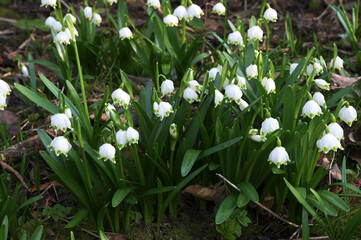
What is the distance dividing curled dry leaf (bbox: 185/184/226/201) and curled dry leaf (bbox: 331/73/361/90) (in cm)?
123

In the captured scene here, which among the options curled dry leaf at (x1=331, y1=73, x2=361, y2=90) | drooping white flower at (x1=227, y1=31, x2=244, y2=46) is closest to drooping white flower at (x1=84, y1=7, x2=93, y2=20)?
drooping white flower at (x1=227, y1=31, x2=244, y2=46)

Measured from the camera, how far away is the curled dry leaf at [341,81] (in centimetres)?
330

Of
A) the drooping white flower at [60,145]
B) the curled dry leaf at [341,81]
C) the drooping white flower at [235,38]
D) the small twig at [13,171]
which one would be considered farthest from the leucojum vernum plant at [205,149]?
the curled dry leaf at [341,81]

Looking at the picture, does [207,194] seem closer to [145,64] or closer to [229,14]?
[145,64]

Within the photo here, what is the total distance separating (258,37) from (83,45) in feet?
4.44

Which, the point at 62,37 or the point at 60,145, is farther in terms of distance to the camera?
the point at 62,37

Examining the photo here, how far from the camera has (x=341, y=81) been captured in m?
3.33

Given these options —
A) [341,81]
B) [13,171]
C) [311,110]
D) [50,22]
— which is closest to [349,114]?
[311,110]

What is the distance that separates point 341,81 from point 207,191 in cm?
140

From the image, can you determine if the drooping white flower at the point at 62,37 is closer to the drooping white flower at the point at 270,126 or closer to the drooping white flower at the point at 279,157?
the drooping white flower at the point at 270,126

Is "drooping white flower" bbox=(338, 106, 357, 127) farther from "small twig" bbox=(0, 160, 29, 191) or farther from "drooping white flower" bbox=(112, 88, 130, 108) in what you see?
"small twig" bbox=(0, 160, 29, 191)

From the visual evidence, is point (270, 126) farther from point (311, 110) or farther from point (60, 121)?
point (60, 121)

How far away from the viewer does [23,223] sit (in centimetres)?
251

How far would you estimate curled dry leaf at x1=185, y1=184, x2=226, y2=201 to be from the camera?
258cm
